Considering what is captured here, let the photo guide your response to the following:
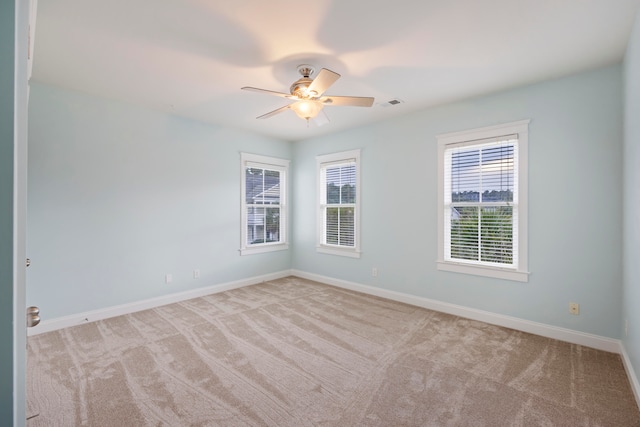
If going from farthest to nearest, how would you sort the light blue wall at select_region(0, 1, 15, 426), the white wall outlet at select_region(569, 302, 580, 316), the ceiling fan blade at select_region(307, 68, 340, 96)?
the white wall outlet at select_region(569, 302, 580, 316), the ceiling fan blade at select_region(307, 68, 340, 96), the light blue wall at select_region(0, 1, 15, 426)

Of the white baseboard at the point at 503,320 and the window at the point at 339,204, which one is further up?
the window at the point at 339,204

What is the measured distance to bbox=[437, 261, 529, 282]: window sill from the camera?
325cm

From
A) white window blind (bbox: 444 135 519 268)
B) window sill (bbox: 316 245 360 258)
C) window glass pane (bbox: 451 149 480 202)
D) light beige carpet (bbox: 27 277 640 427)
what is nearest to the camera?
light beige carpet (bbox: 27 277 640 427)

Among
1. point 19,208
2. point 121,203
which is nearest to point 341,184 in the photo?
point 121,203

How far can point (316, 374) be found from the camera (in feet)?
7.92

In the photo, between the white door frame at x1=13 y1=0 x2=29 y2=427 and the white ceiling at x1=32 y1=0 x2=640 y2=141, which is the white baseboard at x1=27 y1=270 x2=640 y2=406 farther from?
the white door frame at x1=13 y1=0 x2=29 y2=427

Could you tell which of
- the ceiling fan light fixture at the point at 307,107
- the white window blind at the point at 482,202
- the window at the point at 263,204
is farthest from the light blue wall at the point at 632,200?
the window at the point at 263,204

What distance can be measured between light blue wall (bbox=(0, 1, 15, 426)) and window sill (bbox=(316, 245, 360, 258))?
4378 mm

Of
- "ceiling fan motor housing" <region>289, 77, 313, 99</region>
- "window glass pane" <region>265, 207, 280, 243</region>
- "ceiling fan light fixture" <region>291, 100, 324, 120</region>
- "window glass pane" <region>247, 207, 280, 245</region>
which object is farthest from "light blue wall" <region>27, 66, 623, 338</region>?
"ceiling fan motor housing" <region>289, 77, 313, 99</region>

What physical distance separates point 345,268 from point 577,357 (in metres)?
3.01

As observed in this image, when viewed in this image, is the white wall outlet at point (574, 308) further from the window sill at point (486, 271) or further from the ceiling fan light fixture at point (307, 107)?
the ceiling fan light fixture at point (307, 107)

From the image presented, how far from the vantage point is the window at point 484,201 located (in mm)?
3255

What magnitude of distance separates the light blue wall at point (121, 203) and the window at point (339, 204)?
1474mm

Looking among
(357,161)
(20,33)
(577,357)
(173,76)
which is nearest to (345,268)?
(357,161)
